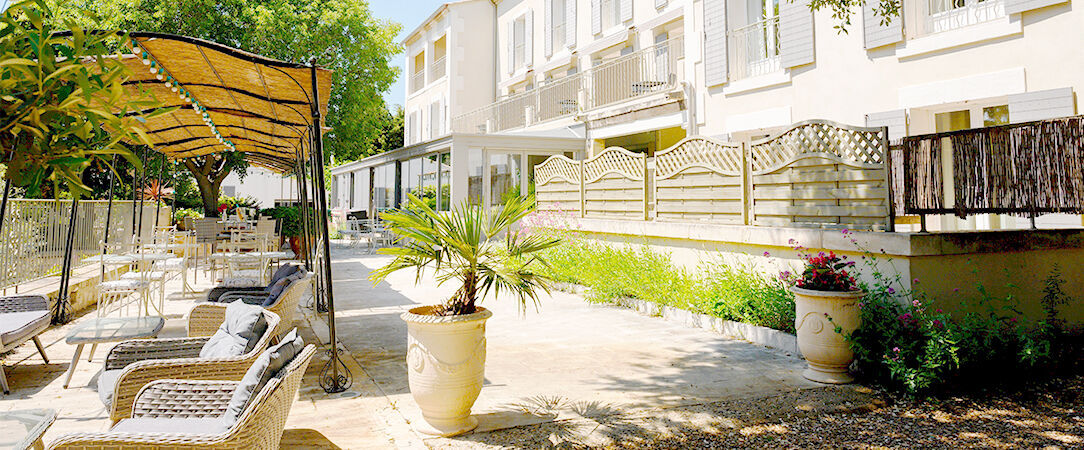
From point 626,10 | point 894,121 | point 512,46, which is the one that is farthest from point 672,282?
point 512,46

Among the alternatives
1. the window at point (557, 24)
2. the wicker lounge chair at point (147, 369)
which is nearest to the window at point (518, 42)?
the window at point (557, 24)

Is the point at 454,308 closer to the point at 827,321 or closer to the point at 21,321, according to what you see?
the point at 827,321

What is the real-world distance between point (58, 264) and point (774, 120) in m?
10.5

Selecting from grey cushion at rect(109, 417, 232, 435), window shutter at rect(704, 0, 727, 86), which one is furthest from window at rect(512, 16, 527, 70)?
grey cushion at rect(109, 417, 232, 435)

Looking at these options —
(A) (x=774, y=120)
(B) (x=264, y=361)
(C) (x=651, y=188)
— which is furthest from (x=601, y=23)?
(B) (x=264, y=361)

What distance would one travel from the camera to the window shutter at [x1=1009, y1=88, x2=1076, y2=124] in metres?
6.36

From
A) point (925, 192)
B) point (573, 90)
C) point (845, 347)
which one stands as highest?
point (573, 90)

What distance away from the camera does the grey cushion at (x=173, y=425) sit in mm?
2641

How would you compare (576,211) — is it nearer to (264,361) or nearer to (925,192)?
(925,192)

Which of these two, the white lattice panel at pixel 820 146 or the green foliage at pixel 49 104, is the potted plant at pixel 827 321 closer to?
the white lattice panel at pixel 820 146

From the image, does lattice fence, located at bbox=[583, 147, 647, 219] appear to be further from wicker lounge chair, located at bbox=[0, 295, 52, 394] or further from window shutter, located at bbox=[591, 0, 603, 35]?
window shutter, located at bbox=[591, 0, 603, 35]

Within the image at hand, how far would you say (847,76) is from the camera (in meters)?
8.74

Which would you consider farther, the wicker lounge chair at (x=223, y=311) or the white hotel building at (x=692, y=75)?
the white hotel building at (x=692, y=75)

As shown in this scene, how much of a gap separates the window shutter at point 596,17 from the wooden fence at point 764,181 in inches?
300
